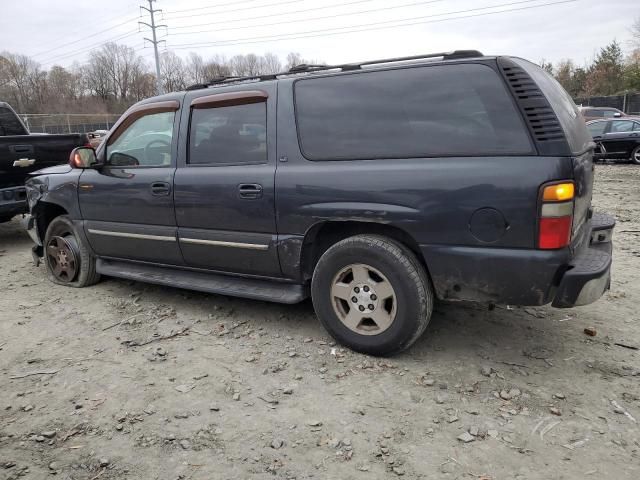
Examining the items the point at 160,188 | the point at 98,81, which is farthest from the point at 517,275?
the point at 98,81

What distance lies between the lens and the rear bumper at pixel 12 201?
6.59 meters

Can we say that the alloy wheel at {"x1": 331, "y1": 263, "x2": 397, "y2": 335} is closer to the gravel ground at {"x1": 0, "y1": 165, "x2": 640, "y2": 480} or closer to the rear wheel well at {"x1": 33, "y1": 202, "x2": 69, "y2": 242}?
the gravel ground at {"x1": 0, "y1": 165, "x2": 640, "y2": 480}

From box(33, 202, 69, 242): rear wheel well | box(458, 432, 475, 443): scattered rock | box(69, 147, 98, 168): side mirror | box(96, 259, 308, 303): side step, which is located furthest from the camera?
box(33, 202, 69, 242): rear wheel well

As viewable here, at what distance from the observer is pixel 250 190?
3697 mm

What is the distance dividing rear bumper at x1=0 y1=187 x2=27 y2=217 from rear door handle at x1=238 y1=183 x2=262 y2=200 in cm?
445

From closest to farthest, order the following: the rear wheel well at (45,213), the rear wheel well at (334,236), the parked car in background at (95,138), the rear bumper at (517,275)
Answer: the rear bumper at (517,275), the rear wheel well at (334,236), the rear wheel well at (45,213), the parked car in background at (95,138)

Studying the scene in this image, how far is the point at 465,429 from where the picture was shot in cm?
268

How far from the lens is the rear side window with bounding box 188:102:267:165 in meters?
3.76

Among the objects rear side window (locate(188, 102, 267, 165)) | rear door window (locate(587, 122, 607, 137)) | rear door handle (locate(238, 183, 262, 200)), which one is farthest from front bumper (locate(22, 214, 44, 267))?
rear door window (locate(587, 122, 607, 137))

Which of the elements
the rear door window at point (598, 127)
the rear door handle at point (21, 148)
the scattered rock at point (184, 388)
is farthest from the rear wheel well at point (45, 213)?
the rear door window at point (598, 127)

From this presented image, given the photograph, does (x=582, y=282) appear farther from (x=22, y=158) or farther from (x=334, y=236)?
(x=22, y=158)

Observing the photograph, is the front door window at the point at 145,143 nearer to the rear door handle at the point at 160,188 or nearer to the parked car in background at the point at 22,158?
the rear door handle at the point at 160,188

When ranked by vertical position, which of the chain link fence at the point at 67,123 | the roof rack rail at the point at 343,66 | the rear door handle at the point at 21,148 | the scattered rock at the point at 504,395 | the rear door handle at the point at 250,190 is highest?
the chain link fence at the point at 67,123

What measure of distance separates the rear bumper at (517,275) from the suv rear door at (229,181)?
124cm
